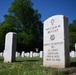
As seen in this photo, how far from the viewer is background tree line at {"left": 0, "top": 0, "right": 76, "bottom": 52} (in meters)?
36.0

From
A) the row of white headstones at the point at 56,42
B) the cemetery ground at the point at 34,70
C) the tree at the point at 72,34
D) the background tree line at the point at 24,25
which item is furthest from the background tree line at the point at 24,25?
the cemetery ground at the point at 34,70

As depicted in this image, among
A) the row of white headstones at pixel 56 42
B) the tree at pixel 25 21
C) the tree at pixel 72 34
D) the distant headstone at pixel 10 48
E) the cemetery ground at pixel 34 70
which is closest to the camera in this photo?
the cemetery ground at pixel 34 70

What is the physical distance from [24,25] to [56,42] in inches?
1278

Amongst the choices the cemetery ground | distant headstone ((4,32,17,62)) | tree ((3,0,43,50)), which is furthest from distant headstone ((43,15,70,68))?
tree ((3,0,43,50))

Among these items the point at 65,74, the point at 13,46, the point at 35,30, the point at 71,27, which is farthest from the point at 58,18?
the point at 71,27

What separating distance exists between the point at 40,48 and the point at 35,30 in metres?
4.42

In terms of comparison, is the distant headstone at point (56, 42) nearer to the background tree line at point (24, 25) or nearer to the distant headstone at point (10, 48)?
the distant headstone at point (10, 48)

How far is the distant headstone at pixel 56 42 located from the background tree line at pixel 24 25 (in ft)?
91.2

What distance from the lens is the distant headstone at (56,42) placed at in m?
6.65

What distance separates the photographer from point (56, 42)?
702 cm

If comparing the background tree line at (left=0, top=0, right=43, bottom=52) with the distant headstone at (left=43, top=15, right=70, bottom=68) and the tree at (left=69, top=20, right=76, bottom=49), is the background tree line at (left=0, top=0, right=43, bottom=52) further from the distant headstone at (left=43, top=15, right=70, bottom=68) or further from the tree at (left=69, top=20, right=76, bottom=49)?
the distant headstone at (left=43, top=15, right=70, bottom=68)

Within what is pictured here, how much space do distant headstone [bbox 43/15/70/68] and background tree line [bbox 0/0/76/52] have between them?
91.2ft

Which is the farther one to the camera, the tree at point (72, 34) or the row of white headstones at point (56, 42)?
the tree at point (72, 34)

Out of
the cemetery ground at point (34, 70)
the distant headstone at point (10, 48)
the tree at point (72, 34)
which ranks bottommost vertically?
the cemetery ground at point (34, 70)
